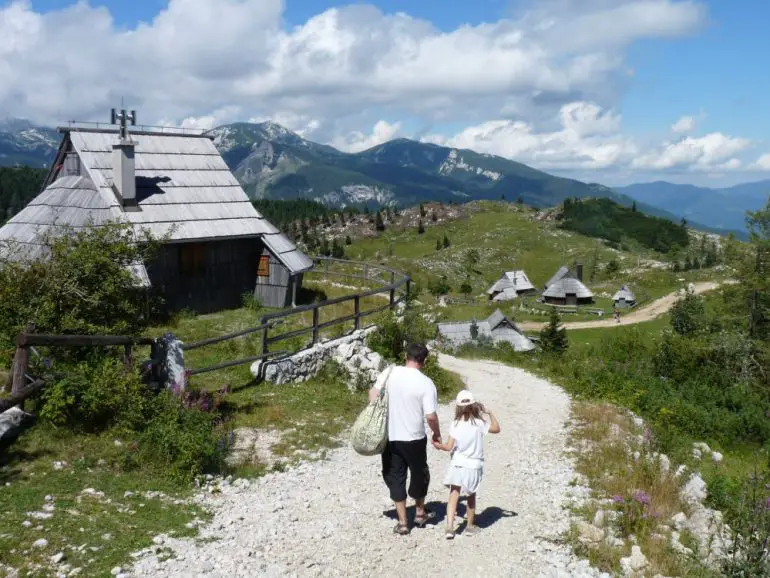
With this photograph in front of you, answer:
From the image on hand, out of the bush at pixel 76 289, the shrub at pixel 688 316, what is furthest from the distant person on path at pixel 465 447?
the shrub at pixel 688 316

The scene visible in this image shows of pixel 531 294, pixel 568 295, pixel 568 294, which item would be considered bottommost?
pixel 531 294

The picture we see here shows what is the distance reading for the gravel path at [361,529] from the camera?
292 inches

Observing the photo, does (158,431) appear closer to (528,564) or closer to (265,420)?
(265,420)

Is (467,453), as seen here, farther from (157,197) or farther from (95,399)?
(157,197)

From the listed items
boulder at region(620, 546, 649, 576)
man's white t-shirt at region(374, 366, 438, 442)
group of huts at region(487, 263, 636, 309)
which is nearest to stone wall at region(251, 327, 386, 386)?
man's white t-shirt at region(374, 366, 438, 442)

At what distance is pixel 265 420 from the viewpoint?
12914 millimetres

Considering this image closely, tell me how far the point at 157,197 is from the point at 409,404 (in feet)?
66.4

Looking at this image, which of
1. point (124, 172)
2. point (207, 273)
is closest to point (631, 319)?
point (207, 273)

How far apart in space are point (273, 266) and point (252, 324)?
4.33 meters

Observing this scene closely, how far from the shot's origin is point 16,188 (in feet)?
518

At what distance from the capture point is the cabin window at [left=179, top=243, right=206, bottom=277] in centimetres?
2488

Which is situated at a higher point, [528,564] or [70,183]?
[70,183]

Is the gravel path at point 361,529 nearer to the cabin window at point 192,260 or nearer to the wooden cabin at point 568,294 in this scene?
the cabin window at point 192,260

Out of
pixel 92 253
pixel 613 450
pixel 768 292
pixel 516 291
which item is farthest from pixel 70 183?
pixel 516 291
